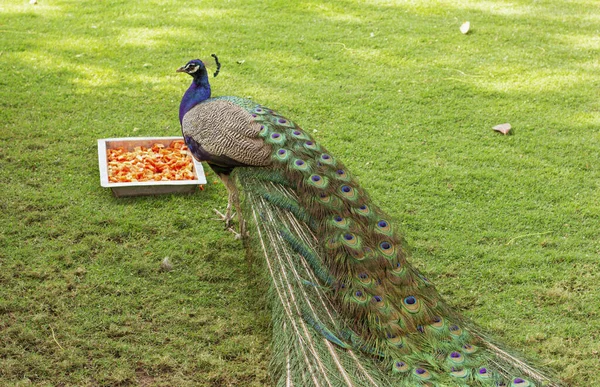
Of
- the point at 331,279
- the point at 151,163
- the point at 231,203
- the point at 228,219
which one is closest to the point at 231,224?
the point at 228,219

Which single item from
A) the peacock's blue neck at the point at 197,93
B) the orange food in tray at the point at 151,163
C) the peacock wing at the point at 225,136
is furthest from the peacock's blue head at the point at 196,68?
the orange food in tray at the point at 151,163

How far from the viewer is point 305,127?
5.73 m

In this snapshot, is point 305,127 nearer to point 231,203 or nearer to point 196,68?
point 231,203

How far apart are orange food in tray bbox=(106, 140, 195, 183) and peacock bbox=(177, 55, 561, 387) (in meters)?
0.78

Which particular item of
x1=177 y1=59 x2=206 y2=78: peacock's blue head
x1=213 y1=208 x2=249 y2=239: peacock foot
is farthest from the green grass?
x1=177 y1=59 x2=206 y2=78: peacock's blue head

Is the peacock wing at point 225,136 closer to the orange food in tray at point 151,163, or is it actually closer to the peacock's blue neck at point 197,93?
the peacock's blue neck at point 197,93

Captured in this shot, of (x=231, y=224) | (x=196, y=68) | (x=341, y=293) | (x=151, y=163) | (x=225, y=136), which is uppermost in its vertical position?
(x=196, y=68)

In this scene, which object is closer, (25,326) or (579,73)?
(25,326)

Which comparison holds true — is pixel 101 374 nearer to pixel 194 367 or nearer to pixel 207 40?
pixel 194 367

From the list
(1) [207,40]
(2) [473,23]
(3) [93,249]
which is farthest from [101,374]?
(2) [473,23]

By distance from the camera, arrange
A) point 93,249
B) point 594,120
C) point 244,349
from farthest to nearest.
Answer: point 594,120, point 93,249, point 244,349

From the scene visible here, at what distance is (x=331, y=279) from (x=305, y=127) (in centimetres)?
264

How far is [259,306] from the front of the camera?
3.75 meters

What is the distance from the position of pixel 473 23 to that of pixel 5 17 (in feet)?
17.5
